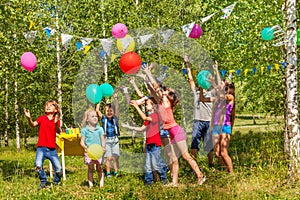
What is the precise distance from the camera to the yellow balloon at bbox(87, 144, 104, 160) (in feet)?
25.4

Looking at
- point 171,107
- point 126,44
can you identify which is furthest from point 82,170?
point 171,107

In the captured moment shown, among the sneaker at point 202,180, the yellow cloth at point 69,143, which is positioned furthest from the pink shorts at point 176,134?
the yellow cloth at point 69,143

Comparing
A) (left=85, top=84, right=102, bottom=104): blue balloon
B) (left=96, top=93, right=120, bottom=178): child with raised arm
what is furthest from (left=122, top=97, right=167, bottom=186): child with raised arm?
(left=96, top=93, right=120, bottom=178): child with raised arm

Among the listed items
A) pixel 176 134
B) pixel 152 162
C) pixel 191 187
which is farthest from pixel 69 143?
pixel 191 187

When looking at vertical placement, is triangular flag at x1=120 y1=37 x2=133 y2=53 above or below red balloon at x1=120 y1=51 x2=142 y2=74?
above

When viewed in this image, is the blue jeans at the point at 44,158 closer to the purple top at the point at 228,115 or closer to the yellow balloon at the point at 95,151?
the yellow balloon at the point at 95,151

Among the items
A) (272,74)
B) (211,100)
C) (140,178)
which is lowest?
(140,178)

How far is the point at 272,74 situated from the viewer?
13.9 meters

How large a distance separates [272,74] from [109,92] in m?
6.58

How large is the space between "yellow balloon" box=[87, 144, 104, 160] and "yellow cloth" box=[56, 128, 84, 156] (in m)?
1.68

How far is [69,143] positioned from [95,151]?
2.15m

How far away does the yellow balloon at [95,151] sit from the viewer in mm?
7746

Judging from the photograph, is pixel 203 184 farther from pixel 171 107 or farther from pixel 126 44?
pixel 126 44

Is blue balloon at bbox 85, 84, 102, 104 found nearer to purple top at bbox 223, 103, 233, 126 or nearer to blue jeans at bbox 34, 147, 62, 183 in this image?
blue jeans at bbox 34, 147, 62, 183
